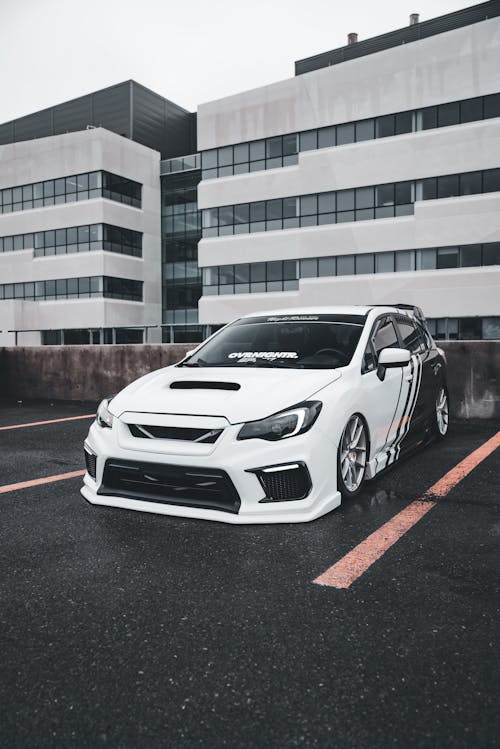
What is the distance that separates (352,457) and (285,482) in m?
0.83

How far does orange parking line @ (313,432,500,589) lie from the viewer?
310 cm

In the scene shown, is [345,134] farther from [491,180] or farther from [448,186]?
[491,180]

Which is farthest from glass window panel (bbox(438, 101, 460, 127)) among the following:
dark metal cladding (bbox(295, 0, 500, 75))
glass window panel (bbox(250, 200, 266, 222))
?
glass window panel (bbox(250, 200, 266, 222))

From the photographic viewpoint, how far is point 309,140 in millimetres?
35844

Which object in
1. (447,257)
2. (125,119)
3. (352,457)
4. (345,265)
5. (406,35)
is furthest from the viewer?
(125,119)

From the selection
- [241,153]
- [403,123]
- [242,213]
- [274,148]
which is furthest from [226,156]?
[403,123]

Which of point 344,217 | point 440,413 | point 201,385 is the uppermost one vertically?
point 344,217

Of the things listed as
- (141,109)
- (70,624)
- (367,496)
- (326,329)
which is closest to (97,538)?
(70,624)

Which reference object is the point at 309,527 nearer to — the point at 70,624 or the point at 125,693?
the point at 70,624

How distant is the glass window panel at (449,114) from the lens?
31.8 metres

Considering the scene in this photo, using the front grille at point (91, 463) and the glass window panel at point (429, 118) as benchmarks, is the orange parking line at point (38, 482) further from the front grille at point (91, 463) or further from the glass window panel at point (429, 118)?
the glass window panel at point (429, 118)

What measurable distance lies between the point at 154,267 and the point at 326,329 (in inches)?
1707

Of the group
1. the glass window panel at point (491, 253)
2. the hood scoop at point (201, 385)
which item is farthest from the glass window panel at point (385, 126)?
the hood scoop at point (201, 385)

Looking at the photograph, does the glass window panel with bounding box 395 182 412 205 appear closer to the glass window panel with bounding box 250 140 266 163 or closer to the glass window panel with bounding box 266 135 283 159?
the glass window panel with bounding box 266 135 283 159
